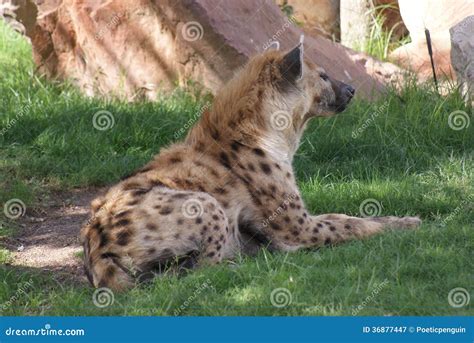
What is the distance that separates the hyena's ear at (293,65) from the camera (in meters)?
6.08

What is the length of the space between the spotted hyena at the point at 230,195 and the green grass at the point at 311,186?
7.2 inches

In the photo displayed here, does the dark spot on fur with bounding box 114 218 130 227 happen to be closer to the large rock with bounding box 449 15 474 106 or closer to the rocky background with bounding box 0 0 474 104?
the rocky background with bounding box 0 0 474 104

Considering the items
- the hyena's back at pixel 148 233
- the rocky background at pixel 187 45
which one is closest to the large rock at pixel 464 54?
the rocky background at pixel 187 45

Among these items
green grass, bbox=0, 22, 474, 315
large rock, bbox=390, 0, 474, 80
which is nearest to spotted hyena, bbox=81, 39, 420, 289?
green grass, bbox=0, 22, 474, 315

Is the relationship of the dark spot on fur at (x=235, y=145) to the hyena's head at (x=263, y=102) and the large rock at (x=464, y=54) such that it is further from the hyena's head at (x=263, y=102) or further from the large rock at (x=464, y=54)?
the large rock at (x=464, y=54)

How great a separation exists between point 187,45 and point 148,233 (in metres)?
3.67

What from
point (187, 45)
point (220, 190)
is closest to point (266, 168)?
point (220, 190)

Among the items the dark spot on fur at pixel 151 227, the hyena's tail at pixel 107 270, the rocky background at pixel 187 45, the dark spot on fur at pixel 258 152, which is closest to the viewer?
the hyena's tail at pixel 107 270

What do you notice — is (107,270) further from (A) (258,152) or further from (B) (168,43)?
(B) (168,43)

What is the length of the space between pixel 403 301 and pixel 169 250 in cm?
132

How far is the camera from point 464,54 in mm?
→ 8391

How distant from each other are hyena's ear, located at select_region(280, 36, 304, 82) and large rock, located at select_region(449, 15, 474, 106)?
254cm

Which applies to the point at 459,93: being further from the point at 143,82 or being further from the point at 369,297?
the point at 369,297

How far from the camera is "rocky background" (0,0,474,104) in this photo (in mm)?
8664
